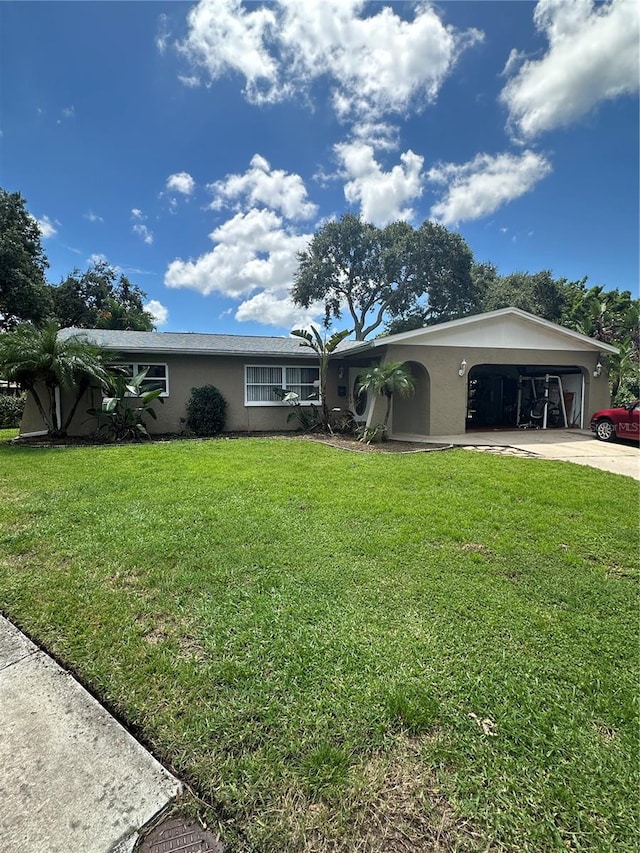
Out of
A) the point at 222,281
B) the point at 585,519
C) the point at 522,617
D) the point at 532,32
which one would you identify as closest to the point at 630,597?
the point at 522,617

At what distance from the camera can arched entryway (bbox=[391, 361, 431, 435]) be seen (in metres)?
12.5

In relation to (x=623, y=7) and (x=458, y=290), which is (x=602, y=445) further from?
(x=458, y=290)

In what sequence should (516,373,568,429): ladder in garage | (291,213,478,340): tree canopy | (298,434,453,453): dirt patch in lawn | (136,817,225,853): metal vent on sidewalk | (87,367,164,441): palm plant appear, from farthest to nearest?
(291,213,478,340): tree canopy → (516,373,568,429): ladder in garage → (87,367,164,441): palm plant → (298,434,453,453): dirt patch in lawn → (136,817,225,853): metal vent on sidewalk

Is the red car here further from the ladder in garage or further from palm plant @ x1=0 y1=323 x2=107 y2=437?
palm plant @ x1=0 y1=323 x2=107 y2=437

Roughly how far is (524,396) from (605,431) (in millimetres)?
4871

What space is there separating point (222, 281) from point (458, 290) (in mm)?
18645

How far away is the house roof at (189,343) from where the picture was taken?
1224 cm

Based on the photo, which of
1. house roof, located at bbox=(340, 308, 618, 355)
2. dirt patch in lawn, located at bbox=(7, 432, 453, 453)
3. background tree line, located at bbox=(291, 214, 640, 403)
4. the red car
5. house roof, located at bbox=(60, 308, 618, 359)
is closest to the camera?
dirt patch in lawn, located at bbox=(7, 432, 453, 453)

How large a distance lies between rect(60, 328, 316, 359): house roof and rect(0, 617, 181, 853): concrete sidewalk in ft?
36.3

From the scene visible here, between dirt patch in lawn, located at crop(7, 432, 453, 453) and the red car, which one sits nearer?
dirt patch in lawn, located at crop(7, 432, 453, 453)

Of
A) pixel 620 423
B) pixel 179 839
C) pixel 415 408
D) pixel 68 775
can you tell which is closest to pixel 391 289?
pixel 415 408

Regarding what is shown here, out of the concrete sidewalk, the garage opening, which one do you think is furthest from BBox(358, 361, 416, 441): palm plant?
the concrete sidewalk

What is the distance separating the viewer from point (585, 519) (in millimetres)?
5027

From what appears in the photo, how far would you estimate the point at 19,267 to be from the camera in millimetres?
18484
